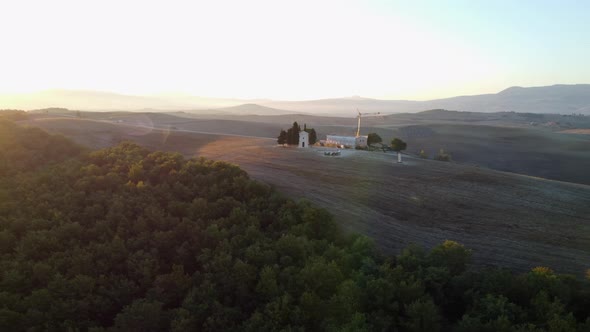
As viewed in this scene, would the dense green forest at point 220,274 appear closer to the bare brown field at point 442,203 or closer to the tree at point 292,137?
the bare brown field at point 442,203

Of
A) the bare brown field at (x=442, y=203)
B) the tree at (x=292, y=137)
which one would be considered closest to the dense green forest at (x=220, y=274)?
the bare brown field at (x=442, y=203)

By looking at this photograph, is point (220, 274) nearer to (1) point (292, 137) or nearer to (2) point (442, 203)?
(2) point (442, 203)

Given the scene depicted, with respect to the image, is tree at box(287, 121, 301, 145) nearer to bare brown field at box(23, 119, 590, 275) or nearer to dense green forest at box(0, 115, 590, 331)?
bare brown field at box(23, 119, 590, 275)

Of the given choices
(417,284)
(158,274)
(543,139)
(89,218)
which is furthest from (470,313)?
(543,139)

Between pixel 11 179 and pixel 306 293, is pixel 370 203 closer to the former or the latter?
pixel 306 293

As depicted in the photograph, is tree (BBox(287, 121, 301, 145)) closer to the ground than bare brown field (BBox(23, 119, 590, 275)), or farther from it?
farther from it

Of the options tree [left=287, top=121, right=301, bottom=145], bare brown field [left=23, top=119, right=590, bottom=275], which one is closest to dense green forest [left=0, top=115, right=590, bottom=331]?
bare brown field [left=23, top=119, right=590, bottom=275]


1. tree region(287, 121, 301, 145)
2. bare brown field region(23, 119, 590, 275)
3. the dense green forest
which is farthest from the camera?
tree region(287, 121, 301, 145)
